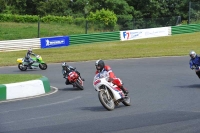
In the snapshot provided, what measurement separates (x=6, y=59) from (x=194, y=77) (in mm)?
15643

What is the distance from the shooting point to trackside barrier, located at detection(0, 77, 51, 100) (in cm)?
1351

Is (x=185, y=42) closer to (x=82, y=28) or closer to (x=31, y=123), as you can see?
(x=82, y=28)

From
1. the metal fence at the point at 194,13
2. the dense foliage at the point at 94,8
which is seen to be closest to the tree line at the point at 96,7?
the dense foliage at the point at 94,8

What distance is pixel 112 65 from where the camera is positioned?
2564 centimetres

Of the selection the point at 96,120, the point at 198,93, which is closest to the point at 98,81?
the point at 96,120

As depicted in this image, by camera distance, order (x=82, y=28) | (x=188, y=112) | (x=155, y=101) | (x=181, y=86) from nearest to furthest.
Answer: (x=188, y=112) → (x=155, y=101) → (x=181, y=86) → (x=82, y=28)

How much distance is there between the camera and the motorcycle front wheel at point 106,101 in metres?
11.2

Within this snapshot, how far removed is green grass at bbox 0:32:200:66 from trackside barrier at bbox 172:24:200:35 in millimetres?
1895

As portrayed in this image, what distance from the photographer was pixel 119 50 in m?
34.9

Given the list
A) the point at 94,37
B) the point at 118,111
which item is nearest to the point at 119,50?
the point at 94,37

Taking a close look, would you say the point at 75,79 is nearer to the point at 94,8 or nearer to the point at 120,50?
the point at 120,50

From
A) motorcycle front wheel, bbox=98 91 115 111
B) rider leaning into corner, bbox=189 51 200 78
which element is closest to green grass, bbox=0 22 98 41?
rider leaning into corner, bbox=189 51 200 78

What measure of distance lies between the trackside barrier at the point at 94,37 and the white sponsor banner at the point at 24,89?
987 inches

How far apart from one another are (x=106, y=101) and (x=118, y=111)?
1.32 ft
